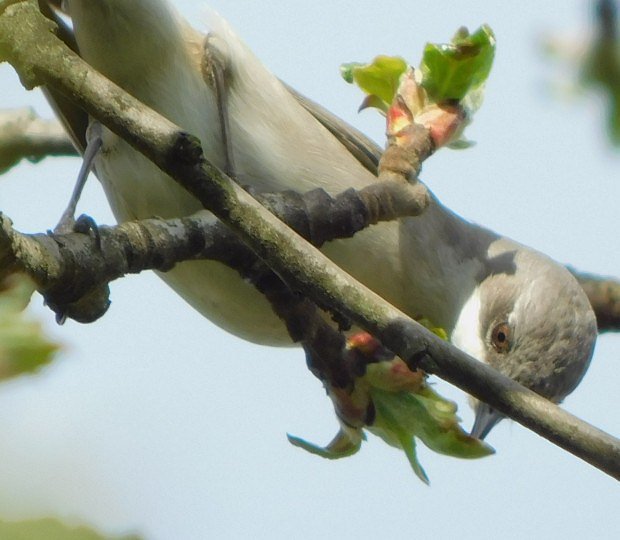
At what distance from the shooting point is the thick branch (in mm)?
2365

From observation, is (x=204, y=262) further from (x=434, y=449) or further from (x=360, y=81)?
(x=434, y=449)

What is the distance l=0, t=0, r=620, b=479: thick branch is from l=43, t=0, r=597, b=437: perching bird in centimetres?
200

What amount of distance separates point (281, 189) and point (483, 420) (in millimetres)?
1701

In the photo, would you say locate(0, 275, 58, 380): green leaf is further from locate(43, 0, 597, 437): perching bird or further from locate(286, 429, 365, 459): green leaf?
locate(43, 0, 597, 437): perching bird

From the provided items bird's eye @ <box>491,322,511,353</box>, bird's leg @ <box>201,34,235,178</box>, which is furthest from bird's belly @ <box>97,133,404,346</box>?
bird's eye @ <box>491,322,511,353</box>

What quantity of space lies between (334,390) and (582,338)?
243 cm

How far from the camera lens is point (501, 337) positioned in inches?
220

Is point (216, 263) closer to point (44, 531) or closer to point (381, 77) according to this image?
point (381, 77)

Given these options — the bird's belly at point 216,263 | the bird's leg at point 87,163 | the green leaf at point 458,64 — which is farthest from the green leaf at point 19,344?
the bird's belly at point 216,263

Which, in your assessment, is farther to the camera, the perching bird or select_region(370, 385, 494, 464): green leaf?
the perching bird

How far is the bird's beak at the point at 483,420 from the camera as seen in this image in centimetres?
511

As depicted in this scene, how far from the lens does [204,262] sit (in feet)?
15.6

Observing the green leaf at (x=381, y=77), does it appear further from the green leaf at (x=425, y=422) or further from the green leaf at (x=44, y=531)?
the green leaf at (x=44, y=531)

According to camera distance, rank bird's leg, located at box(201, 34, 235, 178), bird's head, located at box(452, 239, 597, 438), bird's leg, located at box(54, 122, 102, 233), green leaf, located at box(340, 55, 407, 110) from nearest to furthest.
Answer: bird's leg, located at box(54, 122, 102, 233)
green leaf, located at box(340, 55, 407, 110)
bird's leg, located at box(201, 34, 235, 178)
bird's head, located at box(452, 239, 597, 438)
